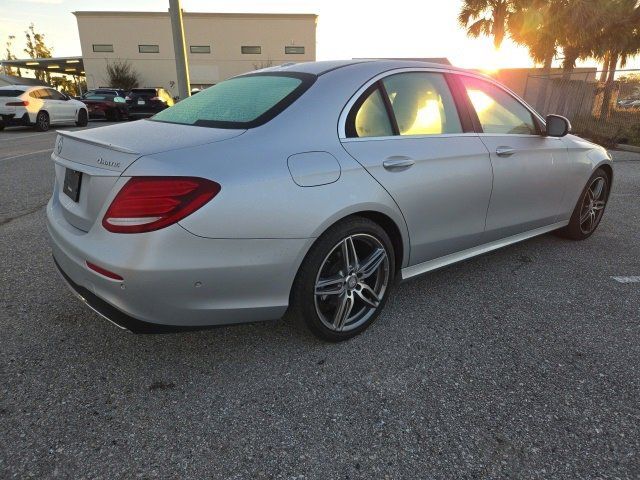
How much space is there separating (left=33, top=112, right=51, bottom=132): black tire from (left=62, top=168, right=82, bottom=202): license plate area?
560 inches

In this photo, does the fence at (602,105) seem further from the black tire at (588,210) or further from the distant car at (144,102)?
the distant car at (144,102)

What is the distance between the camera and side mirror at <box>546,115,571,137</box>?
3557mm

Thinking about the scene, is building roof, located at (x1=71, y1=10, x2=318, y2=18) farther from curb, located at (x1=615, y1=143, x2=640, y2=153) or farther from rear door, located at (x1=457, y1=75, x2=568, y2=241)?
rear door, located at (x1=457, y1=75, x2=568, y2=241)

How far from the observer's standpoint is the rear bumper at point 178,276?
190 cm

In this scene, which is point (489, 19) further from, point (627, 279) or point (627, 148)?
point (627, 279)

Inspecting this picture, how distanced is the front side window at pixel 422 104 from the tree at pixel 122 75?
3987 centimetres

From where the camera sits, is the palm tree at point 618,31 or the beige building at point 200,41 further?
the beige building at point 200,41

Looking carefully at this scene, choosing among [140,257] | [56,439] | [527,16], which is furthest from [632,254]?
[527,16]

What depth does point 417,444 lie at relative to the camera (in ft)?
6.21

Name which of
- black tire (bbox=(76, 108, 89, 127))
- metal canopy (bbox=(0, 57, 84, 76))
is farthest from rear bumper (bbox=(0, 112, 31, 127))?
metal canopy (bbox=(0, 57, 84, 76))

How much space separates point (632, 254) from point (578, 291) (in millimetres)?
1268

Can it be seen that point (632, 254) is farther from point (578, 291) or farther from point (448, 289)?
point (448, 289)

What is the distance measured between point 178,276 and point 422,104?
1.91m

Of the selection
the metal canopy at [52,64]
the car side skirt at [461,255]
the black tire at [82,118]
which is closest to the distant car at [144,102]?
the black tire at [82,118]
